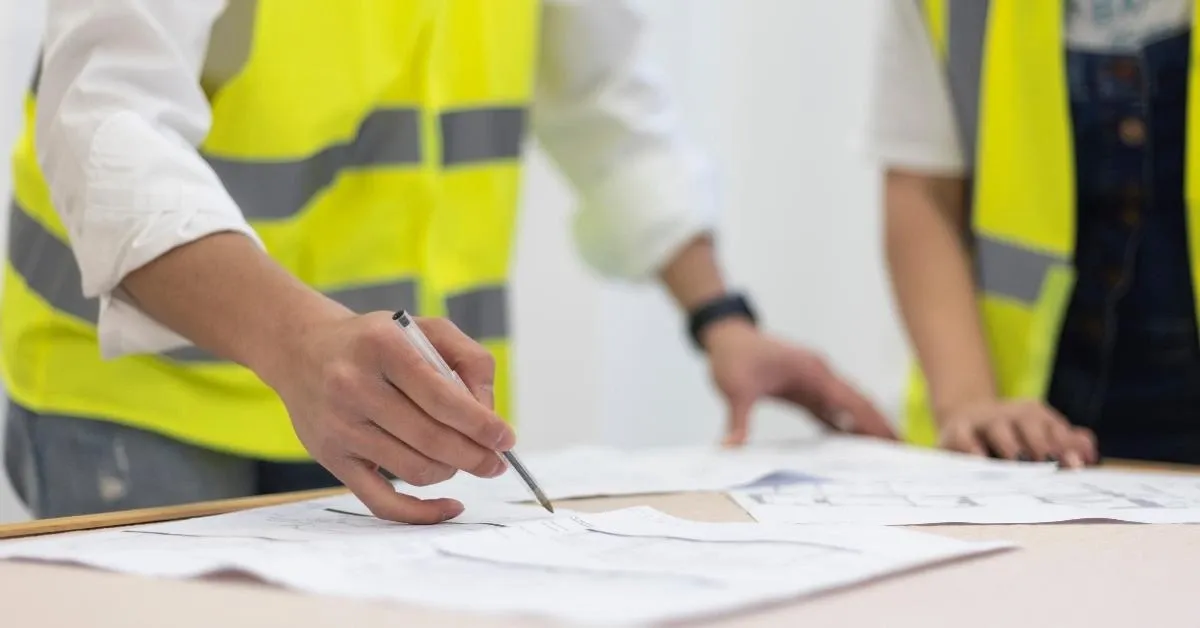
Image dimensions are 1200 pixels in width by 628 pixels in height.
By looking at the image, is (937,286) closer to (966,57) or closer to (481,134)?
(966,57)

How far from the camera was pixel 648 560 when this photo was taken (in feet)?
1.71

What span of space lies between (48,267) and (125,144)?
225 mm

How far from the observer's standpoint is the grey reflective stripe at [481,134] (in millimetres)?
→ 1092

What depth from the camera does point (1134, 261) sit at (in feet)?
3.67

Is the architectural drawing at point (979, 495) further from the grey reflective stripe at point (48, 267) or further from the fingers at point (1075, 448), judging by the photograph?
the grey reflective stripe at point (48, 267)

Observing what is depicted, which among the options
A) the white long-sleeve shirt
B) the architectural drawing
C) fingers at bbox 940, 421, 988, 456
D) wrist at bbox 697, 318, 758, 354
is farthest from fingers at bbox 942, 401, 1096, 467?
the white long-sleeve shirt

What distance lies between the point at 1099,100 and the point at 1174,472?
1.12 feet

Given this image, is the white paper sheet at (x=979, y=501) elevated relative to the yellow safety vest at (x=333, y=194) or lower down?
lower down

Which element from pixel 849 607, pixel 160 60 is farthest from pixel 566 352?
pixel 849 607

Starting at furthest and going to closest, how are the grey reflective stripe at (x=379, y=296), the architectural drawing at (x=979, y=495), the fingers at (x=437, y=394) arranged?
the grey reflective stripe at (x=379, y=296)
the architectural drawing at (x=979, y=495)
the fingers at (x=437, y=394)

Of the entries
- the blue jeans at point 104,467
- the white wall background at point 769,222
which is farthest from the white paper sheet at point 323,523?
the white wall background at point 769,222

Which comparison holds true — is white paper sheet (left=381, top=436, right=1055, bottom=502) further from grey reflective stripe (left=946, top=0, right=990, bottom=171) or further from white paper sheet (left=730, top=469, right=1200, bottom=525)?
grey reflective stripe (left=946, top=0, right=990, bottom=171)

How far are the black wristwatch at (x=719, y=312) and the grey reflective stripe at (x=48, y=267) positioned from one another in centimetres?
59

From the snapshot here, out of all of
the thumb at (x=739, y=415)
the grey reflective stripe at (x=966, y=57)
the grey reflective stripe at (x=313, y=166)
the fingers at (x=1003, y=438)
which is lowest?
the thumb at (x=739, y=415)
